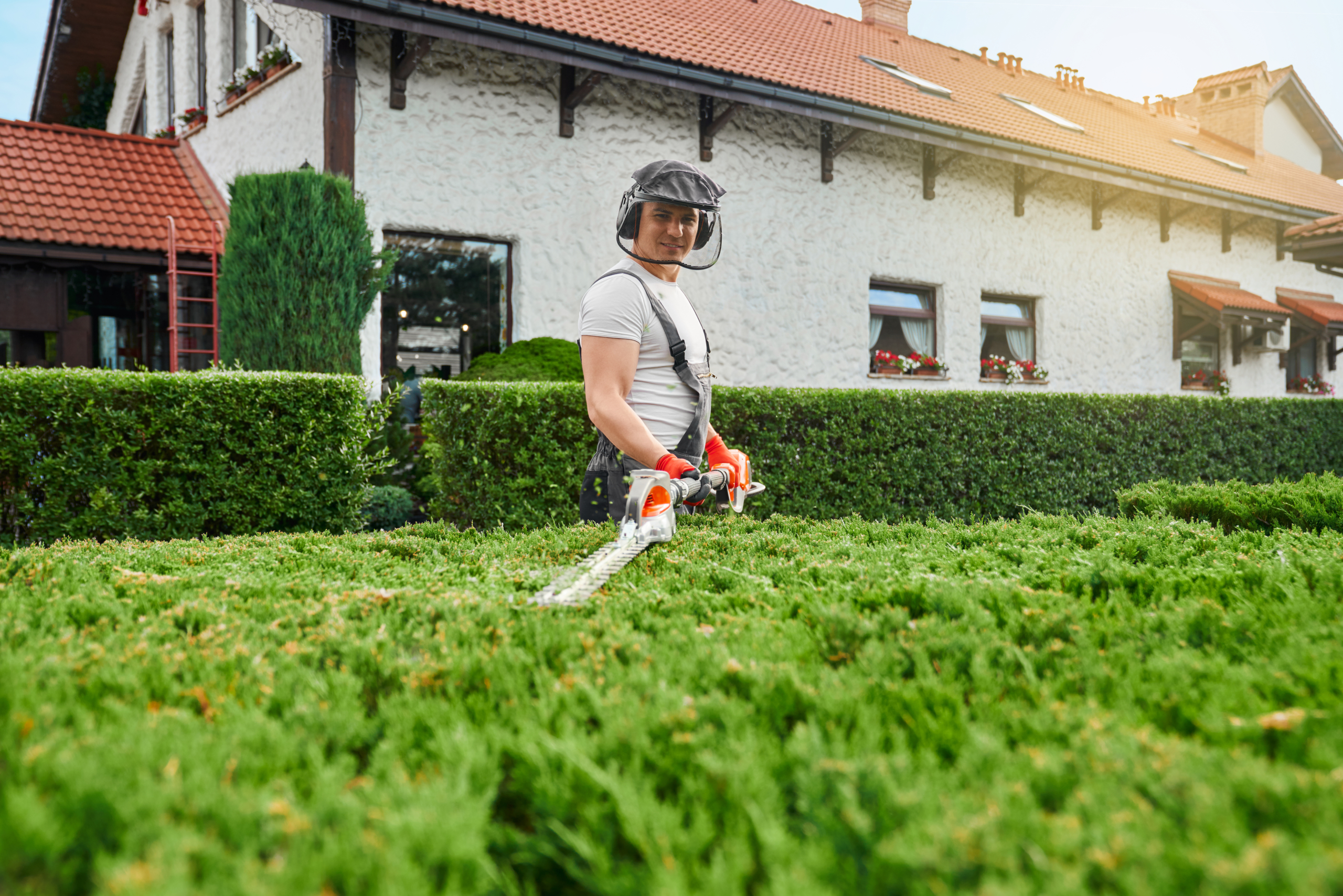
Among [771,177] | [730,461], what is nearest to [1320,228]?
[771,177]

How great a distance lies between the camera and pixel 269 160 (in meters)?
9.67

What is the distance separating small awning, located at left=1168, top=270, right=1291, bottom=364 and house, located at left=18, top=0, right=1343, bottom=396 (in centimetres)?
6

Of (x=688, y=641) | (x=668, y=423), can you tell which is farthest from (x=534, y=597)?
(x=668, y=423)

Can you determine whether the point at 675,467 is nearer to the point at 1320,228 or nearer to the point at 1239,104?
the point at 1320,228

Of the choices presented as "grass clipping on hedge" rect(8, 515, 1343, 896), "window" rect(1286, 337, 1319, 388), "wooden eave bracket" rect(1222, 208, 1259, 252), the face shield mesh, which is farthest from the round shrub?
"window" rect(1286, 337, 1319, 388)

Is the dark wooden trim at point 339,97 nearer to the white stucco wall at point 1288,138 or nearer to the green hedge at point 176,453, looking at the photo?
the green hedge at point 176,453

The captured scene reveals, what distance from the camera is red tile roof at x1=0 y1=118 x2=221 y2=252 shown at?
9148 millimetres

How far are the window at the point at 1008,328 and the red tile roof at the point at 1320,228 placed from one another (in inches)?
259

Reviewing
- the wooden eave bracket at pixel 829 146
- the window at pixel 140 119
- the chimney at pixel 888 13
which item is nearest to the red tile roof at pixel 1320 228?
the chimney at pixel 888 13

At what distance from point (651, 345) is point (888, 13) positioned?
16.7 metres

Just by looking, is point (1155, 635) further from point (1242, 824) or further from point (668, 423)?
point (668, 423)

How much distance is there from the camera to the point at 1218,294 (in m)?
14.9

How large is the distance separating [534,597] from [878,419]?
491 cm

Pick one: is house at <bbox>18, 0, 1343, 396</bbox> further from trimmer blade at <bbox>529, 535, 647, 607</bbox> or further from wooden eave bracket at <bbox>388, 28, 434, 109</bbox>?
trimmer blade at <bbox>529, 535, 647, 607</bbox>
